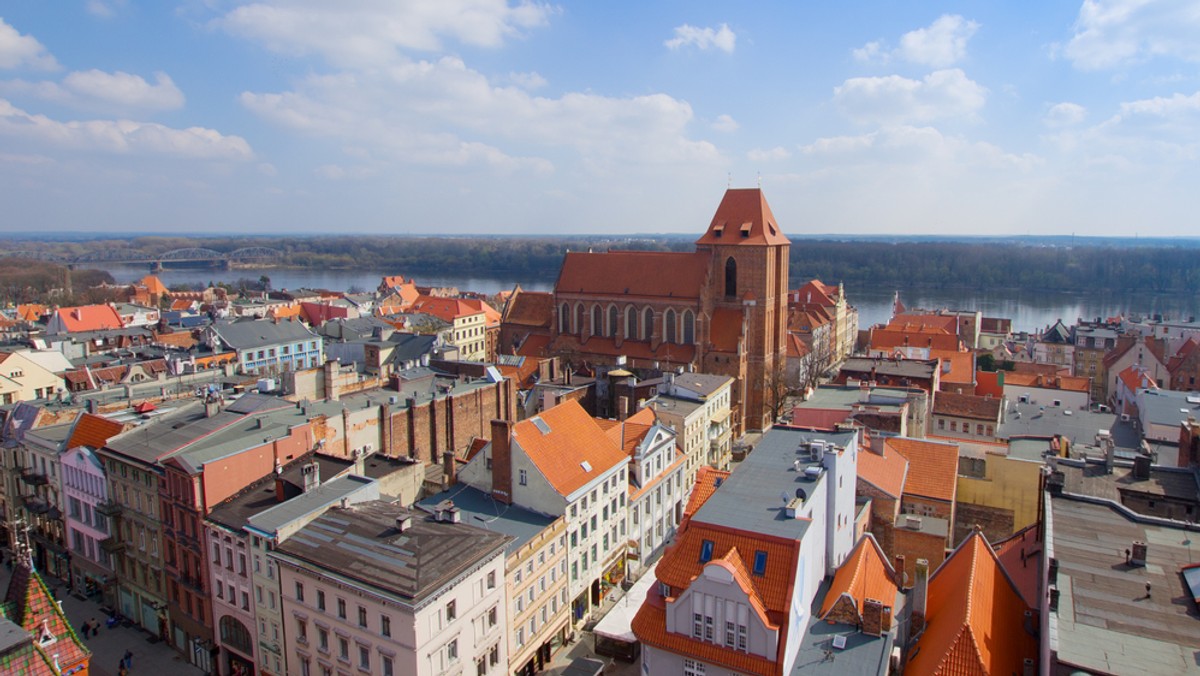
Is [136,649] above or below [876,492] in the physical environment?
below

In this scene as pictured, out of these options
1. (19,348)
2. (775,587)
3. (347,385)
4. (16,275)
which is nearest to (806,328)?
(347,385)

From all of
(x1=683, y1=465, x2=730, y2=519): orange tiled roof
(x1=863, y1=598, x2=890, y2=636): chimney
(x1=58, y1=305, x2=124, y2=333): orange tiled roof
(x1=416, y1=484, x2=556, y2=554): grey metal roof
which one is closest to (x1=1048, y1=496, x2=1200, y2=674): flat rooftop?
(x1=863, y1=598, x2=890, y2=636): chimney

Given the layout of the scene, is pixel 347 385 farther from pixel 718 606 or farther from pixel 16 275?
pixel 16 275

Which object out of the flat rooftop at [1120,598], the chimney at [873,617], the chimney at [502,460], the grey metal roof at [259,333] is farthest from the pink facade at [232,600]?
the grey metal roof at [259,333]

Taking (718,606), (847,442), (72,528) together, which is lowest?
(72,528)

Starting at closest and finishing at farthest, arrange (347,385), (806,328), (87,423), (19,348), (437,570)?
(437,570), (87,423), (347,385), (19,348), (806,328)

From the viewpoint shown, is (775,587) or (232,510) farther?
(232,510)

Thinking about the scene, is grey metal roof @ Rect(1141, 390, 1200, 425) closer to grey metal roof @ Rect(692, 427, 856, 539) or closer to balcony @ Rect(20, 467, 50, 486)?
grey metal roof @ Rect(692, 427, 856, 539)
